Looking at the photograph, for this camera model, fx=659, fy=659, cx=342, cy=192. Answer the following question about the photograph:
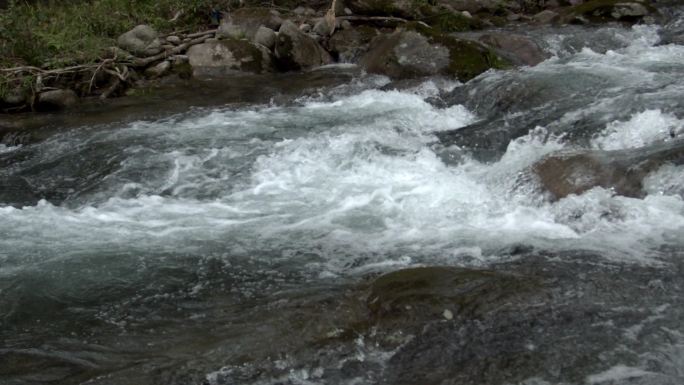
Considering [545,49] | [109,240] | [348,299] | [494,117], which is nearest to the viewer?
[348,299]

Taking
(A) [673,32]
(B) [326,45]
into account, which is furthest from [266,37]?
(A) [673,32]

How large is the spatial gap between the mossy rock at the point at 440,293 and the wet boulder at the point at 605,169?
5.32ft

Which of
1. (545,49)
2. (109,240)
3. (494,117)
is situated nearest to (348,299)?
(109,240)

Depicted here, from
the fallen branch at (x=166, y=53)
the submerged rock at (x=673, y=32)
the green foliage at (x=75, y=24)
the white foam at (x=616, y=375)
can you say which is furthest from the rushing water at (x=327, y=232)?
the fallen branch at (x=166, y=53)

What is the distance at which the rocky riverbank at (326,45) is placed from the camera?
1010 centimetres

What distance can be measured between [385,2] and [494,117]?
5.97 m

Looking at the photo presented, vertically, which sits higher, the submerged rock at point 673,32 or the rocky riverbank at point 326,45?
the submerged rock at point 673,32

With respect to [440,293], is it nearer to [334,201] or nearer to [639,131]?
[334,201]

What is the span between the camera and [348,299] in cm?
403

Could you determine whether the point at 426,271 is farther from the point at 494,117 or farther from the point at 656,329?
the point at 494,117

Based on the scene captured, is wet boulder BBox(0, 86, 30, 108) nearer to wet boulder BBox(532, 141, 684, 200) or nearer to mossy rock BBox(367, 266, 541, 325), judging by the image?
wet boulder BBox(532, 141, 684, 200)

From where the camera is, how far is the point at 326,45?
486 inches

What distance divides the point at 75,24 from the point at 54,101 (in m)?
2.15

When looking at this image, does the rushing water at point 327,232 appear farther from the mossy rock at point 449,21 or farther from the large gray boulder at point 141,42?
the mossy rock at point 449,21
